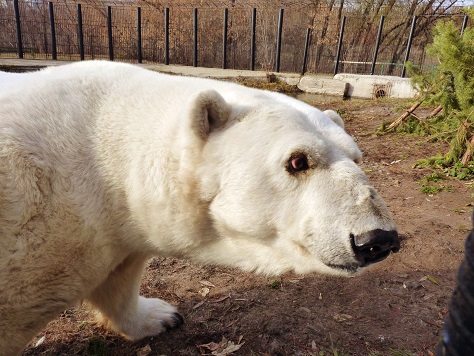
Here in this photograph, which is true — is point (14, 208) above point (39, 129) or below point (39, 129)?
below

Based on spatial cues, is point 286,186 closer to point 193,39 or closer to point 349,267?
point 349,267

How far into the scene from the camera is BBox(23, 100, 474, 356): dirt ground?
2.50m

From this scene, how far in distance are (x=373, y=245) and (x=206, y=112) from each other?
918 millimetres

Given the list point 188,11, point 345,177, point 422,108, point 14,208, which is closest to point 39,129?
point 14,208

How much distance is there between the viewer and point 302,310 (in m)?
2.79

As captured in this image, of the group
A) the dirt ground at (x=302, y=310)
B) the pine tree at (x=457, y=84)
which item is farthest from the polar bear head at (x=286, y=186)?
the pine tree at (x=457, y=84)

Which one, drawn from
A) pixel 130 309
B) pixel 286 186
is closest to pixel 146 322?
A: pixel 130 309

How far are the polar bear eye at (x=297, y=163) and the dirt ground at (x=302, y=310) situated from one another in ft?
3.76

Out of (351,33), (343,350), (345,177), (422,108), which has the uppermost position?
(351,33)

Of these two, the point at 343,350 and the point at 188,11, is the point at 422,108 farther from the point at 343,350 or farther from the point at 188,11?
the point at 188,11

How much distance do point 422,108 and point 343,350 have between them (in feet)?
23.9

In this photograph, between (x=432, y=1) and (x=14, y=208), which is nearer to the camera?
(x=14, y=208)

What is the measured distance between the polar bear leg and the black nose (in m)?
1.38

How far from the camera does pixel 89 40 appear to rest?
57.6 feet
